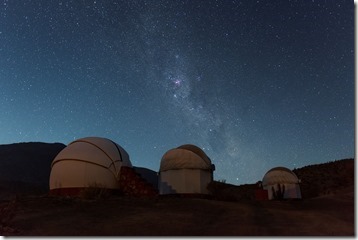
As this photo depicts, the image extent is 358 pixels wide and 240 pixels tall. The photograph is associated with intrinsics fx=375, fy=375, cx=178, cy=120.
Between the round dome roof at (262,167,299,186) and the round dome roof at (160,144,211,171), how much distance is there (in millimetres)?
7035

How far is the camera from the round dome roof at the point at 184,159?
76.1ft

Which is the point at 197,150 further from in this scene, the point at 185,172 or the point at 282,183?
the point at 282,183

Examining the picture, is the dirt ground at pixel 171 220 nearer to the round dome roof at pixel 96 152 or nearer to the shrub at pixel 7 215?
the shrub at pixel 7 215

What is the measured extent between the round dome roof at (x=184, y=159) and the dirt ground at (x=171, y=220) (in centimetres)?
826

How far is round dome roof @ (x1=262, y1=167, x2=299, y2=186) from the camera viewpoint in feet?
94.0

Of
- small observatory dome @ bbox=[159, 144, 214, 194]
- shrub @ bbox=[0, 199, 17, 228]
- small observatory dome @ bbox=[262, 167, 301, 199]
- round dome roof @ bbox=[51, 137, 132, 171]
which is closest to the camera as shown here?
shrub @ bbox=[0, 199, 17, 228]

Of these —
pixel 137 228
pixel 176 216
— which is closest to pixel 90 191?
pixel 176 216

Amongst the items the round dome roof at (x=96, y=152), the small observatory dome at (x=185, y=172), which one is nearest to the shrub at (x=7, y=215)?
the round dome roof at (x=96, y=152)

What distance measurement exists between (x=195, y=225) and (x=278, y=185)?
1990cm

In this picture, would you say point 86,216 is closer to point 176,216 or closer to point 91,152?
point 176,216

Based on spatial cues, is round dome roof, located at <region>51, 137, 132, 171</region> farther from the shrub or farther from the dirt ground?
the shrub

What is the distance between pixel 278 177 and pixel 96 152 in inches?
569

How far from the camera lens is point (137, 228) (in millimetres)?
9609

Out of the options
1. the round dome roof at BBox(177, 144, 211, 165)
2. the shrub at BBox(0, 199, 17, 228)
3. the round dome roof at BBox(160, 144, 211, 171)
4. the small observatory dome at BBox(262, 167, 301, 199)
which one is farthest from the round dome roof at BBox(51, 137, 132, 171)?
the small observatory dome at BBox(262, 167, 301, 199)
